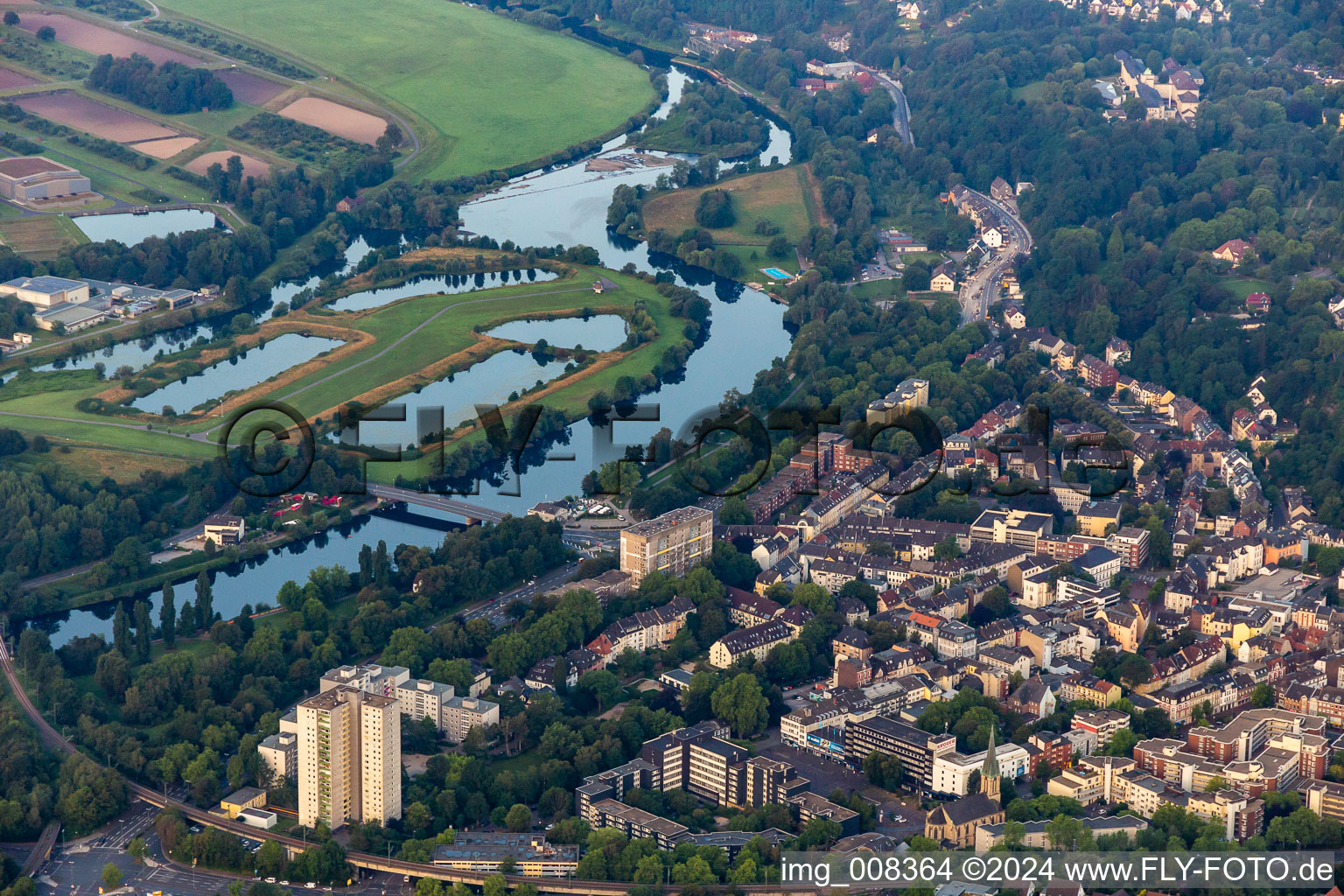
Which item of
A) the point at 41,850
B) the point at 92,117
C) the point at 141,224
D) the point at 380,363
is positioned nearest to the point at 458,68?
the point at 92,117

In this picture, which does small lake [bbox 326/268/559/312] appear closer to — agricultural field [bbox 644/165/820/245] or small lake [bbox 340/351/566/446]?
small lake [bbox 340/351/566/446]

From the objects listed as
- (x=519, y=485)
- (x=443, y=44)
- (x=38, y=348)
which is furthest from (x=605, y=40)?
(x=519, y=485)

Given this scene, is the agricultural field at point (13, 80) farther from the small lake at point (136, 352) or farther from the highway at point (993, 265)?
the highway at point (993, 265)

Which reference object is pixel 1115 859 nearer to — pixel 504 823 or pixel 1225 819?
pixel 1225 819

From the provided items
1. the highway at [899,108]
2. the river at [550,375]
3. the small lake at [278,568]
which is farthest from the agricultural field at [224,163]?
the small lake at [278,568]

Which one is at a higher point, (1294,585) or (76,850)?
(1294,585)

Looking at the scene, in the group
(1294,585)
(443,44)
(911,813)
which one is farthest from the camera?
(443,44)

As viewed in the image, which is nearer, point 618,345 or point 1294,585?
point 1294,585

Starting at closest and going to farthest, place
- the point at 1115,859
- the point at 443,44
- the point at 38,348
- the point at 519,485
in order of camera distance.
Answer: the point at 1115,859, the point at 519,485, the point at 38,348, the point at 443,44
